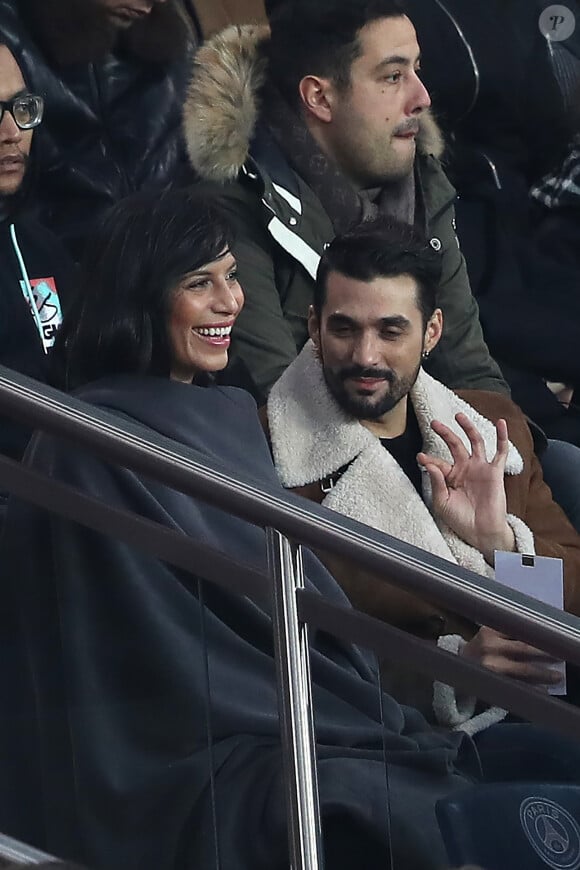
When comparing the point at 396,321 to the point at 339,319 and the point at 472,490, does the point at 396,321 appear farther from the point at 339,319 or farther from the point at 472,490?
the point at 472,490

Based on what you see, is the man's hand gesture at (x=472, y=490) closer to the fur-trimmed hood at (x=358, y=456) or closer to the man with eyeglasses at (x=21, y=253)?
the fur-trimmed hood at (x=358, y=456)

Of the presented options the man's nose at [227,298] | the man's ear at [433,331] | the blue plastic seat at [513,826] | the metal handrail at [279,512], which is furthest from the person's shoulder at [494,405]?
the metal handrail at [279,512]

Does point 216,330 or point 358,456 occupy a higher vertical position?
point 216,330

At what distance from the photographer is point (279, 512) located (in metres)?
1.77

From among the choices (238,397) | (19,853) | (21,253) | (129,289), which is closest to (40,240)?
(21,253)

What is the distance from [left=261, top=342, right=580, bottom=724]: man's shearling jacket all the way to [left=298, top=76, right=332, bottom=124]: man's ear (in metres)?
0.50

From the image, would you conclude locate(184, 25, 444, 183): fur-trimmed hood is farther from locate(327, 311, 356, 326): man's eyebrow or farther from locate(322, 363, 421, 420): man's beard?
locate(322, 363, 421, 420): man's beard

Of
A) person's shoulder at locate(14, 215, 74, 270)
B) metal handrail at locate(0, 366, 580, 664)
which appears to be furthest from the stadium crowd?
metal handrail at locate(0, 366, 580, 664)

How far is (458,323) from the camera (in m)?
3.26

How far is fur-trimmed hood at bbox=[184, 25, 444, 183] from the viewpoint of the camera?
9.91 feet

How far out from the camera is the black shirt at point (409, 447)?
322 centimetres

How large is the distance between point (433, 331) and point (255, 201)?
1.57 ft

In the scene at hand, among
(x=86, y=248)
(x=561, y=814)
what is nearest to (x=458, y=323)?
(x=86, y=248)

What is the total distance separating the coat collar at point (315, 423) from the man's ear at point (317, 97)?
1.59ft
